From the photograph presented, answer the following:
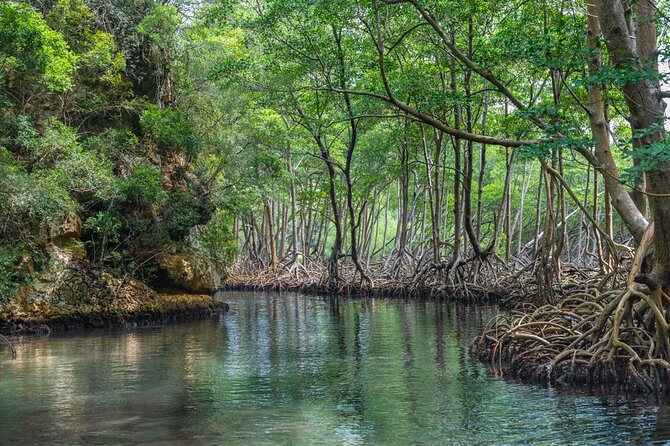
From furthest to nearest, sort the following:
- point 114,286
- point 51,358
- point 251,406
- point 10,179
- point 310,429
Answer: point 114,286 → point 10,179 → point 51,358 → point 251,406 → point 310,429

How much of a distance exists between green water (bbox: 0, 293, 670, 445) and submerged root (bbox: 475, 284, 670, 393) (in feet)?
1.40

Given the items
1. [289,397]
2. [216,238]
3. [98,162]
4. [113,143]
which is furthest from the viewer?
[216,238]

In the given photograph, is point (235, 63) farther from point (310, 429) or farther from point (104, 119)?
point (310, 429)

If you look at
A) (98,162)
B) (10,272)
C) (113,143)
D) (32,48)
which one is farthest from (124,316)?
(32,48)

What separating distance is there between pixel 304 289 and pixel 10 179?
15977mm

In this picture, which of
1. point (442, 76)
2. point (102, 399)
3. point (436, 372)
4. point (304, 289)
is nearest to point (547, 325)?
point (436, 372)

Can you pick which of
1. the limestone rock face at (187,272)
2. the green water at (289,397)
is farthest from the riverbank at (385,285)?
the green water at (289,397)

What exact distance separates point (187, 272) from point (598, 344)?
13197 mm

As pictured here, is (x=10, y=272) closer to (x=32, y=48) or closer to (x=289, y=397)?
(x=32, y=48)

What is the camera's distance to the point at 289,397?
916 cm

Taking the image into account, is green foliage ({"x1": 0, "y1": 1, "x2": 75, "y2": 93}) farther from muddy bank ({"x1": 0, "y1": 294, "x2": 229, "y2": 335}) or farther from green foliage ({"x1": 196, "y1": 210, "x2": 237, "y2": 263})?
green foliage ({"x1": 196, "y1": 210, "x2": 237, "y2": 263})

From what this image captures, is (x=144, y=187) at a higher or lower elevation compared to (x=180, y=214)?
higher

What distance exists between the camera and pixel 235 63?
18984mm

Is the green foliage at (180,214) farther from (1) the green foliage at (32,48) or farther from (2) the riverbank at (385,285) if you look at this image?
(1) the green foliage at (32,48)
